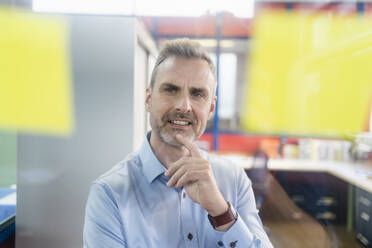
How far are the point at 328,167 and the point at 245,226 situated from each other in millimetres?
2592

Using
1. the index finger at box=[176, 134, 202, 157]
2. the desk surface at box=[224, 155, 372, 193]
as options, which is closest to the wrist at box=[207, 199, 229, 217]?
the index finger at box=[176, 134, 202, 157]

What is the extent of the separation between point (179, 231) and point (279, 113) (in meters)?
2.96

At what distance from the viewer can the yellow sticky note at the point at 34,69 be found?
1301 millimetres

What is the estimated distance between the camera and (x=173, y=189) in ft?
3.26

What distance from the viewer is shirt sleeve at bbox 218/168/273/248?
83cm

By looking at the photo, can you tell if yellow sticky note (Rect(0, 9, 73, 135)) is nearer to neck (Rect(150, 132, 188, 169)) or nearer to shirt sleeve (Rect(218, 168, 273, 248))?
neck (Rect(150, 132, 188, 169))

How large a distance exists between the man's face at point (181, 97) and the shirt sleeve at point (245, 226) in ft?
0.95

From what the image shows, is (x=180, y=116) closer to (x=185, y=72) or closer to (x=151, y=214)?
(x=185, y=72)

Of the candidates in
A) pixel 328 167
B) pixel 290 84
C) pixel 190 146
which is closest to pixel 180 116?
pixel 190 146

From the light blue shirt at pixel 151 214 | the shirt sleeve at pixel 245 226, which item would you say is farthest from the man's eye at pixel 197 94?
the shirt sleeve at pixel 245 226

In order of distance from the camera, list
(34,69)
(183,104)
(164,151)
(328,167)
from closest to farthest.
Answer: (183,104) < (164,151) < (34,69) < (328,167)

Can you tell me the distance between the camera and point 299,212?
3.69 metres

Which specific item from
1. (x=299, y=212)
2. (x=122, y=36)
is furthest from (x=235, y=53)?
(x=122, y=36)

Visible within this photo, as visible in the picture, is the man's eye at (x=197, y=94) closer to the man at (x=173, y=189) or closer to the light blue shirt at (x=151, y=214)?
the man at (x=173, y=189)
